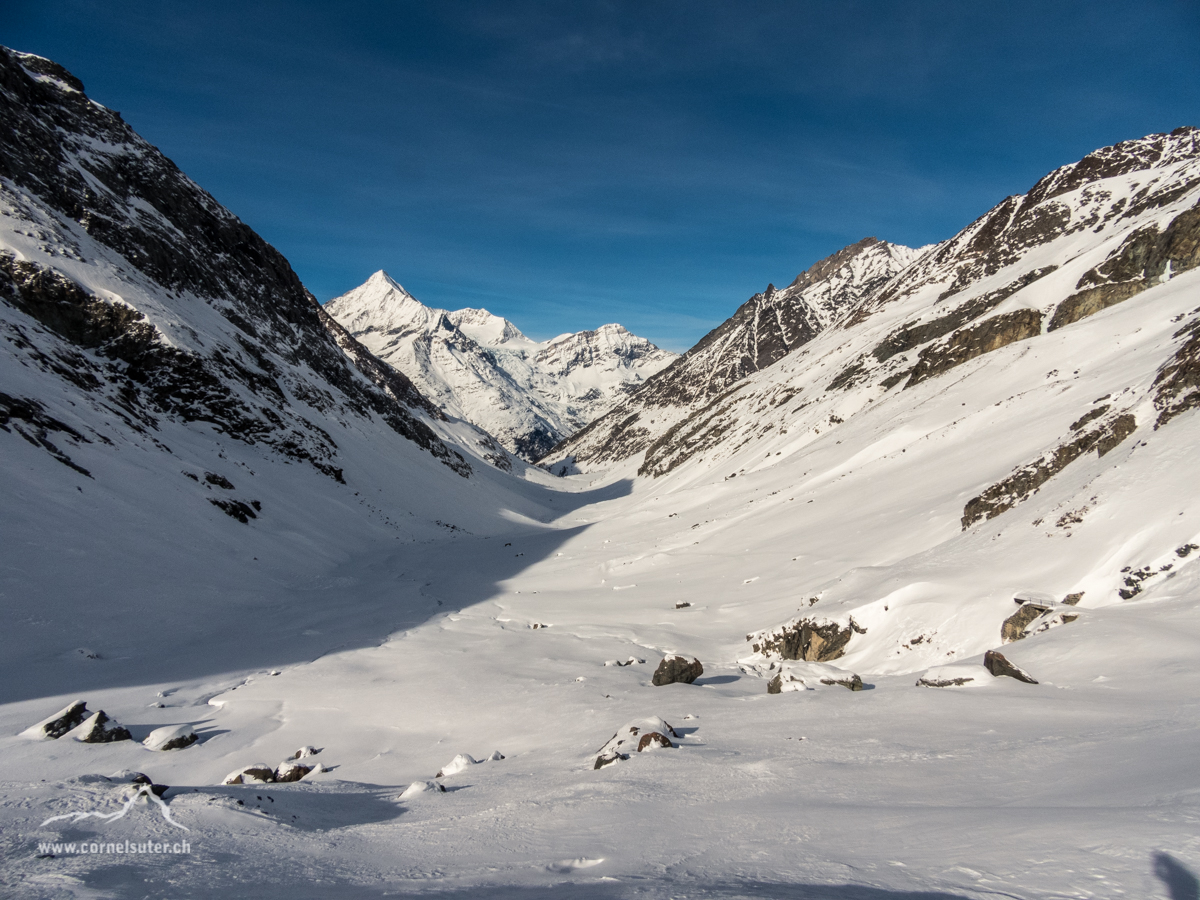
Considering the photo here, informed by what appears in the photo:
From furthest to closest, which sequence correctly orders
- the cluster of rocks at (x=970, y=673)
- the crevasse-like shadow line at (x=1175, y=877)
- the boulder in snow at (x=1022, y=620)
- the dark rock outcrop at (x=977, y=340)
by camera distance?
the dark rock outcrop at (x=977, y=340), the boulder in snow at (x=1022, y=620), the cluster of rocks at (x=970, y=673), the crevasse-like shadow line at (x=1175, y=877)

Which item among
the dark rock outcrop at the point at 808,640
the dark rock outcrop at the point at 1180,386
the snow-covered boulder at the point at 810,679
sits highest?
the dark rock outcrop at the point at 1180,386

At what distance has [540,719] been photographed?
10.7 metres

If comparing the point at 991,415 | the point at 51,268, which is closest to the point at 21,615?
the point at 51,268

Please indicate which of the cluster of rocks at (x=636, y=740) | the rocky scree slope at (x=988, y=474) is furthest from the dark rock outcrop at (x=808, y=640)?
the cluster of rocks at (x=636, y=740)

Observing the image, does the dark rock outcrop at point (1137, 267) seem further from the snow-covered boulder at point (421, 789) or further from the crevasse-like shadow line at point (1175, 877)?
the snow-covered boulder at point (421, 789)

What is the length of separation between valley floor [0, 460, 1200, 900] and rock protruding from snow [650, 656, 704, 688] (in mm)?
247

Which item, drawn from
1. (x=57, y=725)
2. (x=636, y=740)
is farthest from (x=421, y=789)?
(x=57, y=725)

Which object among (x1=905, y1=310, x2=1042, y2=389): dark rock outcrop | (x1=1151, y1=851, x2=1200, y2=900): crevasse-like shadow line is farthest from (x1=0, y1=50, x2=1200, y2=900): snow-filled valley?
(x1=905, y1=310, x2=1042, y2=389): dark rock outcrop

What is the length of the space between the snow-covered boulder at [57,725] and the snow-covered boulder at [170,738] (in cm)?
109

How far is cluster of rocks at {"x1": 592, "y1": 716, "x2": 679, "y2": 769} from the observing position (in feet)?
25.4

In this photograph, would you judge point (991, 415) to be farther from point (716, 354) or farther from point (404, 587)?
point (716, 354)

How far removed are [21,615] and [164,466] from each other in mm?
14350

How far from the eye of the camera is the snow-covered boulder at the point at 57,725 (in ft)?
31.4

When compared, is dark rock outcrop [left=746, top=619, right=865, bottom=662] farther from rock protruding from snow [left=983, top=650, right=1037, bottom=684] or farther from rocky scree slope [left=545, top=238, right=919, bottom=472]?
rocky scree slope [left=545, top=238, right=919, bottom=472]
